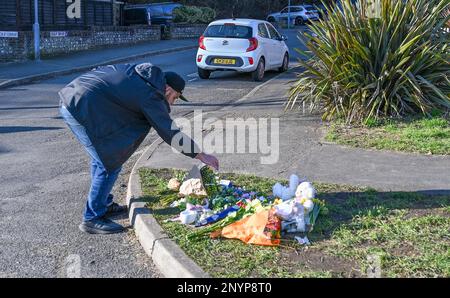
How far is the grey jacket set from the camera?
16.3 feet

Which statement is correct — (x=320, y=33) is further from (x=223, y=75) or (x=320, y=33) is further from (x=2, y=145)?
(x=223, y=75)

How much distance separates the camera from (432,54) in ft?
31.4

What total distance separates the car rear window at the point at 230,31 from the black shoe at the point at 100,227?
11.1 m

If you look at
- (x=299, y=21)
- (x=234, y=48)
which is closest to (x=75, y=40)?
(x=234, y=48)

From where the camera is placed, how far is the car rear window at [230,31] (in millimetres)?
15828

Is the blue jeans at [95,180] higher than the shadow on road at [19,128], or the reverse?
the blue jeans at [95,180]

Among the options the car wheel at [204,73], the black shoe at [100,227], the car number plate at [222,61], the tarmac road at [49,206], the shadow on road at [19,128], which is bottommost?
the shadow on road at [19,128]

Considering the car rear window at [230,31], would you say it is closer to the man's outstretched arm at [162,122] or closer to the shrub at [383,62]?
the shrub at [383,62]

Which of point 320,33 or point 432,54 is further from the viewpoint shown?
point 320,33

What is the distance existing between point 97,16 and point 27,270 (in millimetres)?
26392

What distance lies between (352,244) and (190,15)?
33.3 m

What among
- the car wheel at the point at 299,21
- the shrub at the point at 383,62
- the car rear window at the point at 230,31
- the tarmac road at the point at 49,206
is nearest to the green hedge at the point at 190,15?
the car wheel at the point at 299,21

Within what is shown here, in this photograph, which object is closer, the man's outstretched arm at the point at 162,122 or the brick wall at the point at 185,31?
the man's outstretched arm at the point at 162,122
